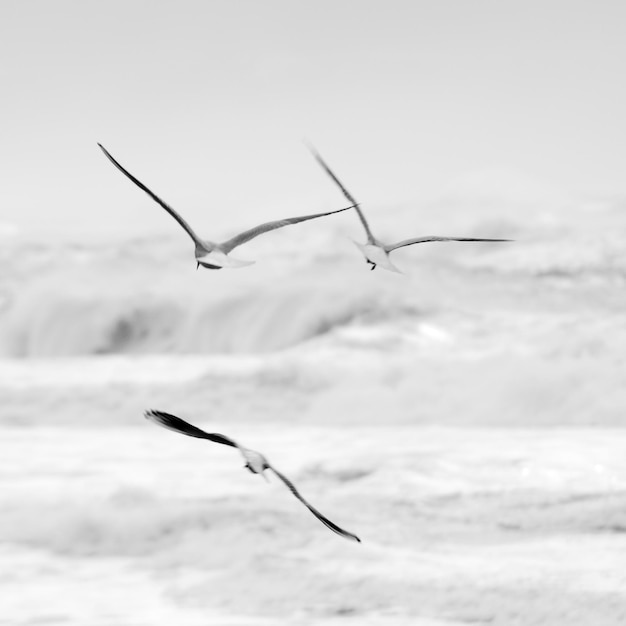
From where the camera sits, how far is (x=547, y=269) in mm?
39500

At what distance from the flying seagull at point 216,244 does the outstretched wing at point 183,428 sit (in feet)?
1.16

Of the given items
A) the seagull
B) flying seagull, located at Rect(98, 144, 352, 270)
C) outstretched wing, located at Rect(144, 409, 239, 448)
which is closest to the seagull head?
the seagull

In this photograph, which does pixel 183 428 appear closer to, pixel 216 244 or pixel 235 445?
pixel 235 445

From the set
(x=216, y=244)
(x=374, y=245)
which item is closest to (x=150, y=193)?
(x=216, y=244)

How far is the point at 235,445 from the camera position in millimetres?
2078

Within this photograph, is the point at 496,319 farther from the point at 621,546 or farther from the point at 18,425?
the point at 621,546

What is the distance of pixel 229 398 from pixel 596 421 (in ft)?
23.8

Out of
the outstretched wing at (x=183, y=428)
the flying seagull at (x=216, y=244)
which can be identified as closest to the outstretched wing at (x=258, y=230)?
the flying seagull at (x=216, y=244)

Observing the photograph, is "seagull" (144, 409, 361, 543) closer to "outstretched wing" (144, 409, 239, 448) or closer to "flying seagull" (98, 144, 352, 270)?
"outstretched wing" (144, 409, 239, 448)

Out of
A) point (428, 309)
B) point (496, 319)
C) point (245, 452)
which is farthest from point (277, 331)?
point (245, 452)

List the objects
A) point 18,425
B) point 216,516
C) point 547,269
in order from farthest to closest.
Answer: point 547,269, point 18,425, point 216,516

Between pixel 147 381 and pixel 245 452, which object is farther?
pixel 147 381

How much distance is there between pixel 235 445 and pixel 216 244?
565 millimetres

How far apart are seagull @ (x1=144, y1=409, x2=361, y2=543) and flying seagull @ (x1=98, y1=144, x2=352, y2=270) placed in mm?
355
